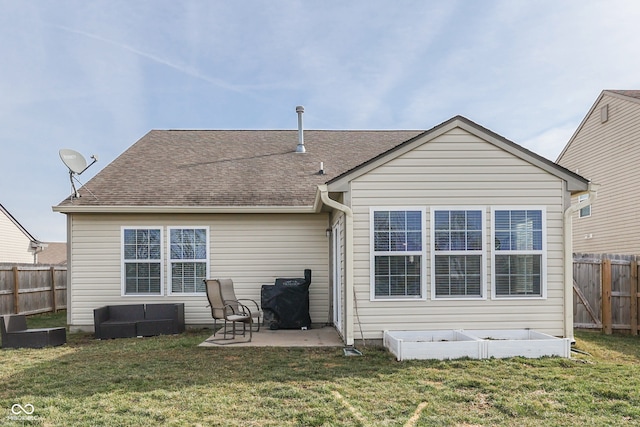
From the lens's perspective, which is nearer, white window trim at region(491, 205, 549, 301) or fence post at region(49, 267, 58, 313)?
white window trim at region(491, 205, 549, 301)

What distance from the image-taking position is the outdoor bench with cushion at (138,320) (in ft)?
28.2

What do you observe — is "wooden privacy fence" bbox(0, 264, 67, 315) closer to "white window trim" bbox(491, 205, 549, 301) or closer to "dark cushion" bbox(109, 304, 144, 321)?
"dark cushion" bbox(109, 304, 144, 321)

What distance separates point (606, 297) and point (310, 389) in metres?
7.17

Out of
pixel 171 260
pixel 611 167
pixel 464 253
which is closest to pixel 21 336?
pixel 171 260

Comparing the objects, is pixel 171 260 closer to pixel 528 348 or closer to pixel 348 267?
pixel 348 267

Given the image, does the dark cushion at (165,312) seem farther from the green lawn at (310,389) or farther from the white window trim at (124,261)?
the green lawn at (310,389)

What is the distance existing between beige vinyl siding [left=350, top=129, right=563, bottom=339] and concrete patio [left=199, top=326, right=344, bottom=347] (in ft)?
2.92

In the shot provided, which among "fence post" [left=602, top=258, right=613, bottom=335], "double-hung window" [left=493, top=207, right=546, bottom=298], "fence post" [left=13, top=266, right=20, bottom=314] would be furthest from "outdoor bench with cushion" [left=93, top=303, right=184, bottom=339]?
"fence post" [left=602, top=258, right=613, bottom=335]

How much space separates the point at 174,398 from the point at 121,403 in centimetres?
48

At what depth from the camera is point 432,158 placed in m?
7.25

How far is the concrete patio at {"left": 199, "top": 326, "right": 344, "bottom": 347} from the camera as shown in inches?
296

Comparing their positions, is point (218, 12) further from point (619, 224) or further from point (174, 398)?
point (619, 224)

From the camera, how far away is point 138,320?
29.9 ft

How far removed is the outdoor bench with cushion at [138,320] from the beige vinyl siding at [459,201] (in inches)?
151
